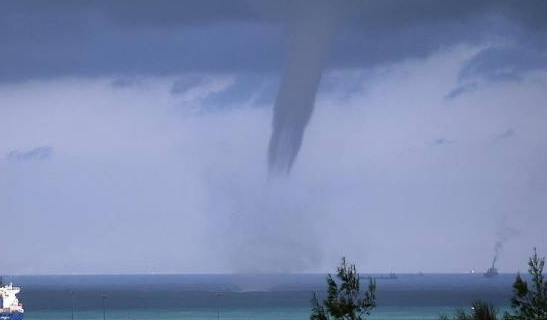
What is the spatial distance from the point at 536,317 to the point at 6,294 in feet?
417

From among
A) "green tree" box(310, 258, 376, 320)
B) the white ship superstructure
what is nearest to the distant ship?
the white ship superstructure

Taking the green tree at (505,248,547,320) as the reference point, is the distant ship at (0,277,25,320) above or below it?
above

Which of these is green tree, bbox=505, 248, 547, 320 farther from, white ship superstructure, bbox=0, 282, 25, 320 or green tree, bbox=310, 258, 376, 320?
white ship superstructure, bbox=0, 282, 25, 320

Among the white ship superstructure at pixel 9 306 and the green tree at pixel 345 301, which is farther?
the white ship superstructure at pixel 9 306

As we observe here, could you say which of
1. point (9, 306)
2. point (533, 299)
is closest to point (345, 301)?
point (533, 299)

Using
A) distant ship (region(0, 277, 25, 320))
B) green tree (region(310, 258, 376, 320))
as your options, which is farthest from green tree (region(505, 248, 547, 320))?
distant ship (region(0, 277, 25, 320))

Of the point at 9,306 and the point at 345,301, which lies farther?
the point at 9,306

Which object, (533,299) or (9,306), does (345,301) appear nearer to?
(533,299)

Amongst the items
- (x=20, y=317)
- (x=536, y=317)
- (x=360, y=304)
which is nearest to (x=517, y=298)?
(x=536, y=317)

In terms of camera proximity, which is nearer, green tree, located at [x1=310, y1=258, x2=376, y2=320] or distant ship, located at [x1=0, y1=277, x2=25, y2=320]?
green tree, located at [x1=310, y1=258, x2=376, y2=320]

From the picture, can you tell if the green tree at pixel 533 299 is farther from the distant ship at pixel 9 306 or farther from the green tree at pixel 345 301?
the distant ship at pixel 9 306

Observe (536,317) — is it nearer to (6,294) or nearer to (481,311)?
(481,311)

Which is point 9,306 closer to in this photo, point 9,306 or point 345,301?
point 9,306

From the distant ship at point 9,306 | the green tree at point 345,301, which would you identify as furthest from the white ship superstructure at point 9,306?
the green tree at point 345,301
